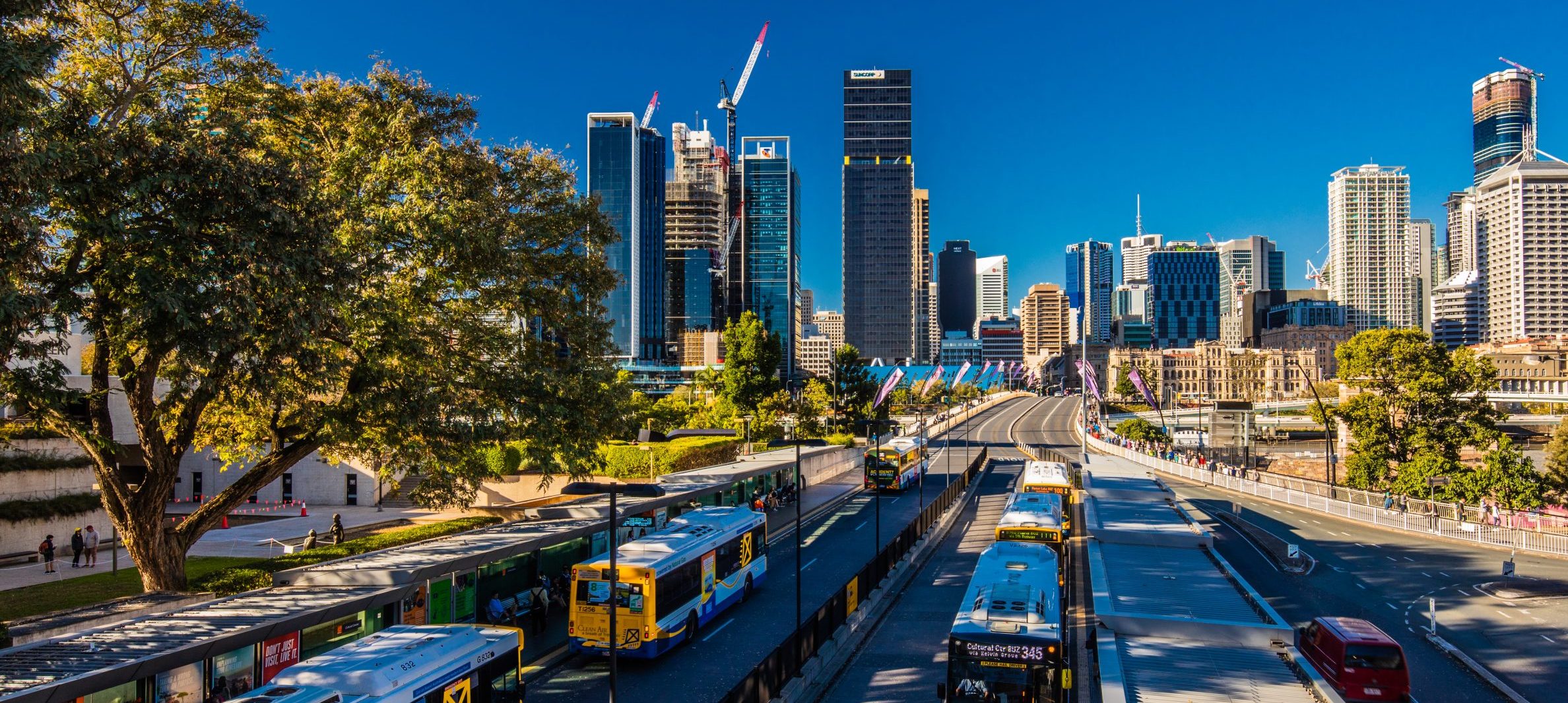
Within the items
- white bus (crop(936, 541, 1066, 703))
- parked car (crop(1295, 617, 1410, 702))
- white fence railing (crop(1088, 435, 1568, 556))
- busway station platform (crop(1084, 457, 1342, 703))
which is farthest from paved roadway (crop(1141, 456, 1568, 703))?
white bus (crop(936, 541, 1066, 703))

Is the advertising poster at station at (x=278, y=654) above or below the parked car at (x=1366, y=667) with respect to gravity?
above

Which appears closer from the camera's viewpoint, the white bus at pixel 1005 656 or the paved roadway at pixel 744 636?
the white bus at pixel 1005 656

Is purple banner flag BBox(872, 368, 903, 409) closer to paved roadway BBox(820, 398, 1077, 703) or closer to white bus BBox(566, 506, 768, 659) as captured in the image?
paved roadway BBox(820, 398, 1077, 703)

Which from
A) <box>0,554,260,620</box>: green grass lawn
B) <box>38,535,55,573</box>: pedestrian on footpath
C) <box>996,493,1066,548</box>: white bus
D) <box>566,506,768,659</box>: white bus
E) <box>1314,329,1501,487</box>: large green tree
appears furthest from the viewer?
<box>1314,329,1501,487</box>: large green tree

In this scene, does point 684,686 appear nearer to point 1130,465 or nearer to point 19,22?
point 19,22

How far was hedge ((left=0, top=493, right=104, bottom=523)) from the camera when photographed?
2781 centimetres

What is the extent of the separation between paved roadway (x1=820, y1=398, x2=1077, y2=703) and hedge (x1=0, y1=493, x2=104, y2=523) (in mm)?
23435

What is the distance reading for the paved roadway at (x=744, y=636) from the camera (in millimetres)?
19547

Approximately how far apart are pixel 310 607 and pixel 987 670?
12534mm

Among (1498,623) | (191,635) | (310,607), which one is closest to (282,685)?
(191,635)

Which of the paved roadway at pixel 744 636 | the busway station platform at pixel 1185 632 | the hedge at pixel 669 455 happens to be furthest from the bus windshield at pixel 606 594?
the hedge at pixel 669 455

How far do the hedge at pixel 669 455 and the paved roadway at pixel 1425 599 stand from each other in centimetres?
2730

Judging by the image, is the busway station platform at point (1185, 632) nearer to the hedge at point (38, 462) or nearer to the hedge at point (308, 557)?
the hedge at point (308, 557)

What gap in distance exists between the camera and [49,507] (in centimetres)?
2891
